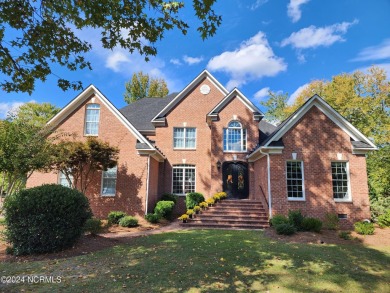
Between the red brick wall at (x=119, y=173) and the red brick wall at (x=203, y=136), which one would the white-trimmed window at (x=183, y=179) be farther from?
the red brick wall at (x=119, y=173)

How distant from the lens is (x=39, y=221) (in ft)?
24.9

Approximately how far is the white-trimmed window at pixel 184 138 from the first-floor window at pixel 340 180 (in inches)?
384

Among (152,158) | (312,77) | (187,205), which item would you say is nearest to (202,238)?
(187,205)

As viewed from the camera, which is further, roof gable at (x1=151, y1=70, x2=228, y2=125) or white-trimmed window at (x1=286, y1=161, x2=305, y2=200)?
roof gable at (x1=151, y1=70, x2=228, y2=125)

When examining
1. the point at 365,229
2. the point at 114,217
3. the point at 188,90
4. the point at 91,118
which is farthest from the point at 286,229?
the point at 91,118

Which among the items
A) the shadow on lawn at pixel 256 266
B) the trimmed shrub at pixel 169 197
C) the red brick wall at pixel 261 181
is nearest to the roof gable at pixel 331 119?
the red brick wall at pixel 261 181


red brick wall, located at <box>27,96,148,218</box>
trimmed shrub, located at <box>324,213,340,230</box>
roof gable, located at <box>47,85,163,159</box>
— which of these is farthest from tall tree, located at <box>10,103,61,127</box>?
trimmed shrub, located at <box>324,213,340,230</box>

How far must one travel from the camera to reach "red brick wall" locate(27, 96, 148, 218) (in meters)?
15.0

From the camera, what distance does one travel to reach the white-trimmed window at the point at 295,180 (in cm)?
1302

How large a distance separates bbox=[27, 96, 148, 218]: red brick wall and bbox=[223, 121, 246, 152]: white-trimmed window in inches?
243

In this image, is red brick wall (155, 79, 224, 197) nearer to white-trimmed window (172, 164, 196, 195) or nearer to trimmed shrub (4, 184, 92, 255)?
white-trimmed window (172, 164, 196, 195)

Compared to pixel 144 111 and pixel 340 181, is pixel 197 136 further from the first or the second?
pixel 340 181

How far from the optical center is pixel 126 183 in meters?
15.3

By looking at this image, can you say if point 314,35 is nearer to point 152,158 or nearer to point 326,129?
point 326,129
